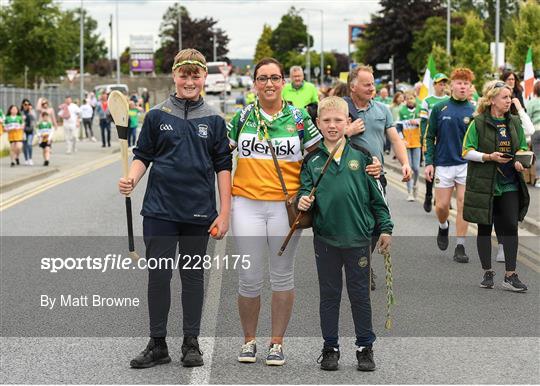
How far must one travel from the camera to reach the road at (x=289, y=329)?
608 centimetres

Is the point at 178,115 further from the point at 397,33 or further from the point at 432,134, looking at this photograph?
the point at 397,33

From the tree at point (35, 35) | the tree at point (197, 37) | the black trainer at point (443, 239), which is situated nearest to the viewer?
the black trainer at point (443, 239)

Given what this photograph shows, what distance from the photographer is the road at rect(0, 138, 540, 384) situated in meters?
6.08

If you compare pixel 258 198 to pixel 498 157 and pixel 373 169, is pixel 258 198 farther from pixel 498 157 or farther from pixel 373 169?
pixel 498 157

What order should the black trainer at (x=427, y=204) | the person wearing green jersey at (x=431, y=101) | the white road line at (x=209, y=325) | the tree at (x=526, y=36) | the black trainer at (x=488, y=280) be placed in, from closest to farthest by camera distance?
the white road line at (x=209, y=325), the black trainer at (x=488, y=280), the person wearing green jersey at (x=431, y=101), the black trainer at (x=427, y=204), the tree at (x=526, y=36)

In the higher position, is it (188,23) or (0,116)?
(188,23)

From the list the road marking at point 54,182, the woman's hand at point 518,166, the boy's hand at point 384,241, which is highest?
the woman's hand at point 518,166

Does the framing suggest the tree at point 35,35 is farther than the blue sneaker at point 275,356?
Yes

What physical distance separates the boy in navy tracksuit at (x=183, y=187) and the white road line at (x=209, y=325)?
134 millimetres

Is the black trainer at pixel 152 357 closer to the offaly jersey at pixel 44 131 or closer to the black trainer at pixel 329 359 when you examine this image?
the black trainer at pixel 329 359

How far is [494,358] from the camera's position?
643 centimetres

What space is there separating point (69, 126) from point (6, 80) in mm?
47421

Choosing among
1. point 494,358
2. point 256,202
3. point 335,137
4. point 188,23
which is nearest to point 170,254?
point 256,202

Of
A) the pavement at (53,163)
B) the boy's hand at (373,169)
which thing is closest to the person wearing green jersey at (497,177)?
the boy's hand at (373,169)
